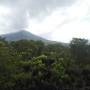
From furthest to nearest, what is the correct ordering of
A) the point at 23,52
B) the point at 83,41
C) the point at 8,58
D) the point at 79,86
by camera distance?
the point at 83,41
the point at 23,52
the point at 79,86
the point at 8,58

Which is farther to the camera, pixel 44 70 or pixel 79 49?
pixel 79 49

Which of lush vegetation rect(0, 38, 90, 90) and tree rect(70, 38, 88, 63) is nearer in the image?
lush vegetation rect(0, 38, 90, 90)

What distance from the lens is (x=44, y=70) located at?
71.9 metres

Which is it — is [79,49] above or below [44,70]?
above

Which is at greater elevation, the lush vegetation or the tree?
the tree

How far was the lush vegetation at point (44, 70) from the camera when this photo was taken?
6394 centimetres

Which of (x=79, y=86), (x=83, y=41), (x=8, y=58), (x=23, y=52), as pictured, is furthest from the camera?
(x=83, y=41)

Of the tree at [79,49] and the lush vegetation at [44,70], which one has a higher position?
the tree at [79,49]

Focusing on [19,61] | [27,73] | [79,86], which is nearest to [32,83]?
[27,73]

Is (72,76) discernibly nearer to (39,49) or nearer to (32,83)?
(32,83)

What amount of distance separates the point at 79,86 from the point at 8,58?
1862cm

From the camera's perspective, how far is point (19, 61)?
7256cm

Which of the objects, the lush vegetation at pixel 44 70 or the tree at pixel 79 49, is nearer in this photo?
the lush vegetation at pixel 44 70

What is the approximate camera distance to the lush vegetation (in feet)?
210
